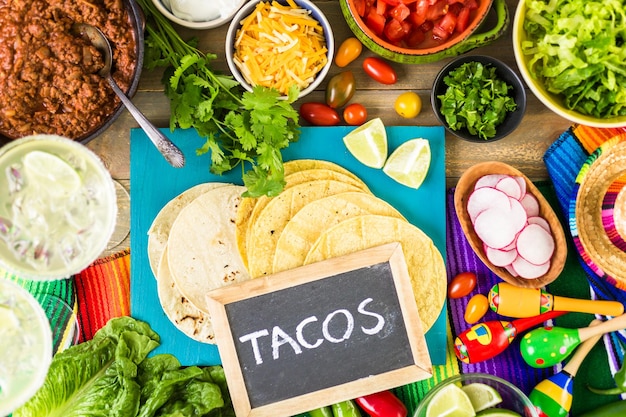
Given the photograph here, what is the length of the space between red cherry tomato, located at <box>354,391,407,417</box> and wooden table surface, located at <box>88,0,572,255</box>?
1.04 metres

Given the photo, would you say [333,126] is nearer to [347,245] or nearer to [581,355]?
[347,245]

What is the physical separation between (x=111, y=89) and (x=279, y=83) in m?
0.69

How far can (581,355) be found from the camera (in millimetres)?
2754

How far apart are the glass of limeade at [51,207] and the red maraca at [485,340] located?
1570 millimetres

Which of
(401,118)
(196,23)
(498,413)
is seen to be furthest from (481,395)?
(196,23)

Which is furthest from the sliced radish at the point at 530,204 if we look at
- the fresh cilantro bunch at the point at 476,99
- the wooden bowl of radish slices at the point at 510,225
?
the fresh cilantro bunch at the point at 476,99

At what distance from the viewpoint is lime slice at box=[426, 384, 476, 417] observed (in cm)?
255

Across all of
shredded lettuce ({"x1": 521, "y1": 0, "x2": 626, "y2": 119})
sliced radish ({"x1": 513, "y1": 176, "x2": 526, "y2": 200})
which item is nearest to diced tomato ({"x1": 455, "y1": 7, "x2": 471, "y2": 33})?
shredded lettuce ({"x1": 521, "y1": 0, "x2": 626, "y2": 119})

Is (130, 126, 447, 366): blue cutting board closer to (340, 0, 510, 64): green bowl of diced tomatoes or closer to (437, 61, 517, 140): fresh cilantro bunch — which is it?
(437, 61, 517, 140): fresh cilantro bunch

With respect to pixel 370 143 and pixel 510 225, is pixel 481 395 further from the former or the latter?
pixel 370 143

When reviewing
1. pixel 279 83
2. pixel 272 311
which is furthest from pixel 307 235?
pixel 279 83

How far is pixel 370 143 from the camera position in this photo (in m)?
2.72

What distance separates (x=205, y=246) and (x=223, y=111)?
0.60 metres

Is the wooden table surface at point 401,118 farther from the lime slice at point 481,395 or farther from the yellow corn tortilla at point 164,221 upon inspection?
the lime slice at point 481,395
